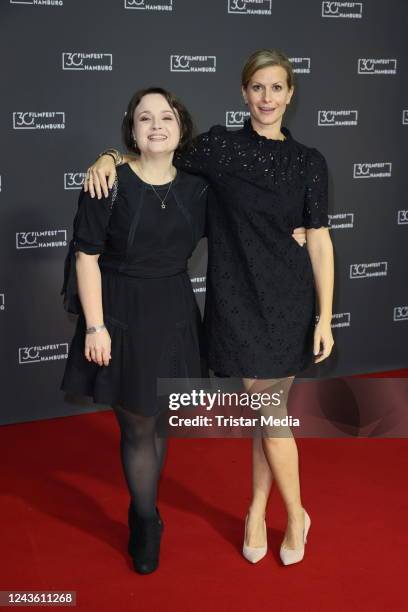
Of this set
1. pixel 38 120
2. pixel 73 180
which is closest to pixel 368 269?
pixel 73 180

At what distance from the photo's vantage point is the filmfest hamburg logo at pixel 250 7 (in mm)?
3967

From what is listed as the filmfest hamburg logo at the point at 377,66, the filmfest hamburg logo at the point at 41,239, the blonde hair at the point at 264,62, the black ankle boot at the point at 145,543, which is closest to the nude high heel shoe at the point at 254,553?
the black ankle boot at the point at 145,543

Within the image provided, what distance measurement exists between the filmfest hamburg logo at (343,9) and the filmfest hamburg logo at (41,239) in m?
1.68

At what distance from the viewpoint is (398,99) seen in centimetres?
443

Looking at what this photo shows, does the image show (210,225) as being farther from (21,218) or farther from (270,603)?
(21,218)

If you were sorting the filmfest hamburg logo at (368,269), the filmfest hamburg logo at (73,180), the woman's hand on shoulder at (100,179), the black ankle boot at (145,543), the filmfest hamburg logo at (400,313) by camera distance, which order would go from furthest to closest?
1. the filmfest hamburg logo at (400,313)
2. the filmfest hamburg logo at (368,269)
3. the filmfest hamburg logo at (73,180)
4. the black ankle boot at (145,543)
5. the woman's hand on shoulder at (100,179)

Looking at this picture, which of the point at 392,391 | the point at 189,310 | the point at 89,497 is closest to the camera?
the point at 189,310

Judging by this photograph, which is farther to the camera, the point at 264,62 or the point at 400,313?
the point at 400,313

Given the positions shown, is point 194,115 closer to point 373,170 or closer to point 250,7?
point 250,7

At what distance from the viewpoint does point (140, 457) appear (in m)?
2.53

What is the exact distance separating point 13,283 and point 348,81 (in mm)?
1928

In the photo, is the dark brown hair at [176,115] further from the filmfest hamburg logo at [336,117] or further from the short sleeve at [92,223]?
the filmfest hamburg logo at [336,117]

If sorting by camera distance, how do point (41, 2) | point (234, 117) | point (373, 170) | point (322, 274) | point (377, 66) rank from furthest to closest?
point (373, 170) < point (377, 66) < point (234, 117) < point (41, 2) < point (322, 274)

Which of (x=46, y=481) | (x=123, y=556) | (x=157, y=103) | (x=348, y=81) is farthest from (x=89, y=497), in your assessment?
(x=348, y=81)
